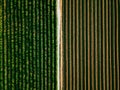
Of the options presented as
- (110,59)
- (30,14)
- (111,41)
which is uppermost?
(30,14)

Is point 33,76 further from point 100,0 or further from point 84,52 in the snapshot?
point 100,0

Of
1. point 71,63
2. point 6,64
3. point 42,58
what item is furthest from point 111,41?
point 6,64

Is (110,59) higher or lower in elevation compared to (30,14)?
lower

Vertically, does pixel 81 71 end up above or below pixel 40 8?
below

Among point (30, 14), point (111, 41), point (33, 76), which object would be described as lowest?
point (33, 76)

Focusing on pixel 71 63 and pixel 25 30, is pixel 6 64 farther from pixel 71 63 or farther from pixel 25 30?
Result: pixel 71 63

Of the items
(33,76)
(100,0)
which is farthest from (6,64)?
(100,0)
